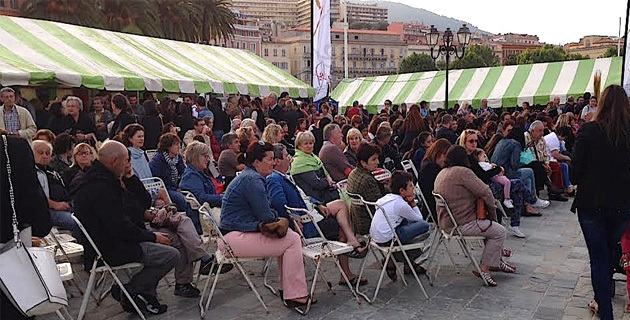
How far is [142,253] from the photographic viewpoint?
14.2 ft

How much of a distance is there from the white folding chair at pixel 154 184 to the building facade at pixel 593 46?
105 m

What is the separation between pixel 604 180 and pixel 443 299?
1633 millimetres

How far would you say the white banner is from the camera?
48.9ft

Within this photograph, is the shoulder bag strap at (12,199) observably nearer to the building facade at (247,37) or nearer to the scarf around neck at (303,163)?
the scarf around neck at (303,163)

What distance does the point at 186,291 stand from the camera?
4965mm

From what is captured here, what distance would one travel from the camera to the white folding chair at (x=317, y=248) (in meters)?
4.64

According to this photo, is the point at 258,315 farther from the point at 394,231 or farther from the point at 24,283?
the point at 24,283

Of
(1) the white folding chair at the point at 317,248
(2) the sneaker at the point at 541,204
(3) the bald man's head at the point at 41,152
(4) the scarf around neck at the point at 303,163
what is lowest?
(2) the sneaker at the point at 541,204

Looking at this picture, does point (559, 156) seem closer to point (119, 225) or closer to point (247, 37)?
point (119, 225)

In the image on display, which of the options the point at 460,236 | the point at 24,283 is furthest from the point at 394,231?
the point at 24,283

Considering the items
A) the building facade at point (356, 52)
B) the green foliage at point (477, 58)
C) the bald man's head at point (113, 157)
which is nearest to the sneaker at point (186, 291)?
the bald man's head at point (113, 157)

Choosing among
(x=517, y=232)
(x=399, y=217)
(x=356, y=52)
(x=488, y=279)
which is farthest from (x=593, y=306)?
(x=356, y=52)

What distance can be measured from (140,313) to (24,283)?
158 centimetres

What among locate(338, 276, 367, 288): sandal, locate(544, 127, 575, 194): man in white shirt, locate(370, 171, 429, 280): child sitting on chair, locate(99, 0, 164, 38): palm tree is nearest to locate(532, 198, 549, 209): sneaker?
locate(544, 127, 575, 194): man in white shirt
